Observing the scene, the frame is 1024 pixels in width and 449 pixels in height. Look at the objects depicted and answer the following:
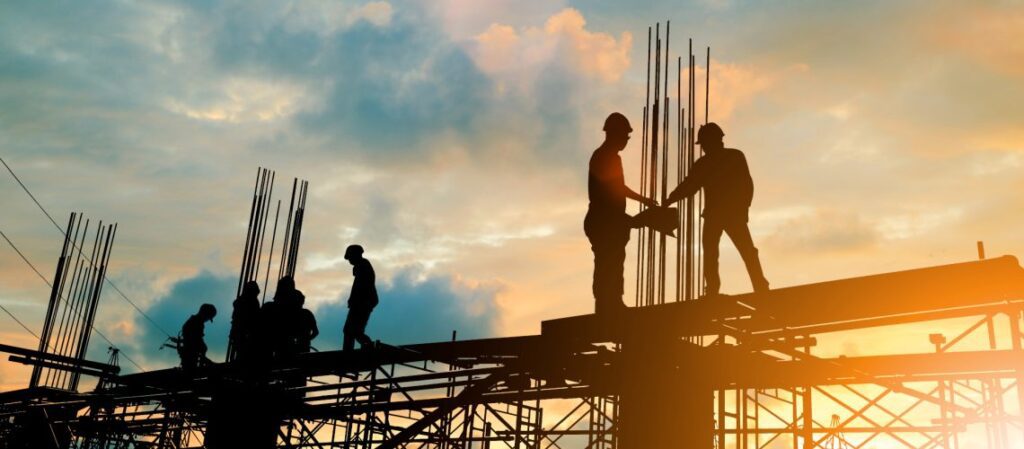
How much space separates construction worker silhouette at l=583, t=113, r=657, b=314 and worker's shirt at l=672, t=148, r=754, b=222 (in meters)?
0.78

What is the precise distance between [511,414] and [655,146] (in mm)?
9997

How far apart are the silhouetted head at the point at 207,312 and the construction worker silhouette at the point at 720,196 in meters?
10.8

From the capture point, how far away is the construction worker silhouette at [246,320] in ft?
48.2

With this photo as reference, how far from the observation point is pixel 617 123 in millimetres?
9547

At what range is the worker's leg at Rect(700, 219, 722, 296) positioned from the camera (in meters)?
9.34

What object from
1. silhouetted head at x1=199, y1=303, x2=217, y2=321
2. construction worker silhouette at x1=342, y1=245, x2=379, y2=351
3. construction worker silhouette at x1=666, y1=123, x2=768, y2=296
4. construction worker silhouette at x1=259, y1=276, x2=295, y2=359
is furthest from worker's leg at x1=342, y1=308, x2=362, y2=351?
construction worker silhouette at x1=666, y1=123, x2=768, y2=296

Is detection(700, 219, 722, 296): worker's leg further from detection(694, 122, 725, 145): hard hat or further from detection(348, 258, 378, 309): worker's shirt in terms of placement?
detection(348, 258, 378, 309): worker's shirt

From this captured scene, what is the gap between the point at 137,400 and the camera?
17.7 meters

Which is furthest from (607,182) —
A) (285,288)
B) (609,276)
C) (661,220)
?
(285,288)

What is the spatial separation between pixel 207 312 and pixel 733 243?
11.2 metres

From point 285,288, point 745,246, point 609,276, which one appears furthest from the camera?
point 285,288

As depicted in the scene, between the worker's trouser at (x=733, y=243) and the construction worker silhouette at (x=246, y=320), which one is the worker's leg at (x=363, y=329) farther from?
the worker's trouser at (x=733, y=243)

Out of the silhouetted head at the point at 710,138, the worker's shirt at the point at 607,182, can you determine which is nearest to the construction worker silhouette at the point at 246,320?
the worker's shirt at the point at 607,182

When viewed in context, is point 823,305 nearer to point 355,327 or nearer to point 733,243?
point 733,243
